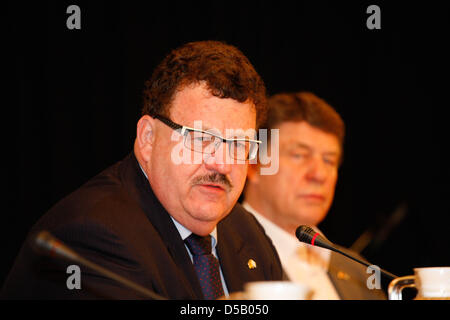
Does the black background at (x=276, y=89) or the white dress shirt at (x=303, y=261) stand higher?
the black background at (x=276, y=89)

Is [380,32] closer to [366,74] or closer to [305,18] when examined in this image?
[366,74]

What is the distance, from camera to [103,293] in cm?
126

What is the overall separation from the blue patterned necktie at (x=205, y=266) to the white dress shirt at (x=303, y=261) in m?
1.18

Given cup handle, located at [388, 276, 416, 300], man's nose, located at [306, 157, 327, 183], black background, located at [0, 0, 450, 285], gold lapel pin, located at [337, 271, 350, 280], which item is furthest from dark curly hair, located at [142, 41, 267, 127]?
gold lapel pin, located at [337, 271, 350, 280]

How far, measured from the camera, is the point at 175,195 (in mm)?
1674

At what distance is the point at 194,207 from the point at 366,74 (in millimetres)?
2333

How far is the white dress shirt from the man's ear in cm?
137

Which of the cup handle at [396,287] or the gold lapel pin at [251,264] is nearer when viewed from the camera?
the cup handle at [396,287]

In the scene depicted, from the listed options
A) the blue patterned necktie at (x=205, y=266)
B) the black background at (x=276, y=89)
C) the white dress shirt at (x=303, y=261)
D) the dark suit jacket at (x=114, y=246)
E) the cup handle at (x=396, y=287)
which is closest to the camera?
the dark suit jacket at (x=114, y=246)

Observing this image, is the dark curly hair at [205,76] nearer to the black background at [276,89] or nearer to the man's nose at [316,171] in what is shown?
the black background at [276,89]

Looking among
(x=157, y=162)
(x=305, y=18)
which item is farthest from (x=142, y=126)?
(x=305, y=18)

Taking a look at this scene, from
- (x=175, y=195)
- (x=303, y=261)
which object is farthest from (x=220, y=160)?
(x=303, y=261)

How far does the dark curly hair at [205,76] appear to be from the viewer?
1680 millimetres

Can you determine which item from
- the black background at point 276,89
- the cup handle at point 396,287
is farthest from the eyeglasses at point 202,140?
the black background at point 276,89
